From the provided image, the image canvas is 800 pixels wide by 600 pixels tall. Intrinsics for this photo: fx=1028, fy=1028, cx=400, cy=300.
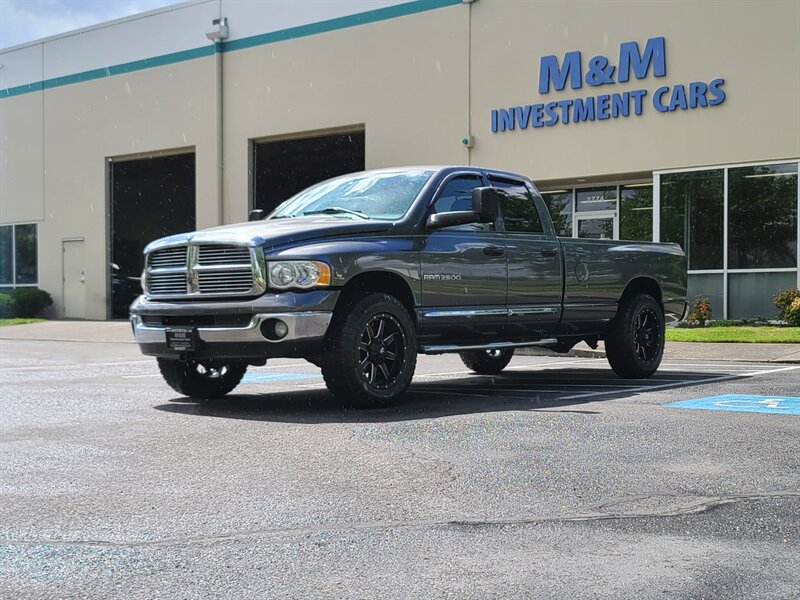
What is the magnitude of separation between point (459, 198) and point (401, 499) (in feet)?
16.8

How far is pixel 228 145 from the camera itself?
3077 centimetres

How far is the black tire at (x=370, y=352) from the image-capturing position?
8203mm

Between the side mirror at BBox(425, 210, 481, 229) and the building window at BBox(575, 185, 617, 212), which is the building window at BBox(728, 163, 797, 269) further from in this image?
the side mirror at BBox(425, 210, 481, 229)

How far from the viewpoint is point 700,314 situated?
2098 centimetres

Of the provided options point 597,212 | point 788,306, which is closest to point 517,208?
point 788,306

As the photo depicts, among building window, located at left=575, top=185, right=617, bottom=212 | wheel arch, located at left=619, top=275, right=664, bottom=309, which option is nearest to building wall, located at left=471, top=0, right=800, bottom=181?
building window, located at left=575, top=185, right=617, bottom=212

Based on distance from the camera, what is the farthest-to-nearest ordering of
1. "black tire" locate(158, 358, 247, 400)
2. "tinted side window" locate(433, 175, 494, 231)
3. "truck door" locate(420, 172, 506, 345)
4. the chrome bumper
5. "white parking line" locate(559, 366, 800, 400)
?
"white parking line" locate(559, 366, 800, 400) → "tinted side window" locate(433, 175, 494, 231) → "black tire" locate(158, 358, 247, 400) → "truck door" locate(420, 172, 506, 345) → the chrome bumper

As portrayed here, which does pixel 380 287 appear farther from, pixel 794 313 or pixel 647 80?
pixel 647 80

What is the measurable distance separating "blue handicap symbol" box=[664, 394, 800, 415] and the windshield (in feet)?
9.75

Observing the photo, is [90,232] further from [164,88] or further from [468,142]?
[468,142]

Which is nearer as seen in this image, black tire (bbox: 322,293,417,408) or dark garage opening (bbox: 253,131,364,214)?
black tire (bbox: 322,293,417,408)

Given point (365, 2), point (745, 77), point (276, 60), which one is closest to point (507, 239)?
point (745, 77)

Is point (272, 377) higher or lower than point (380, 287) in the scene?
lower

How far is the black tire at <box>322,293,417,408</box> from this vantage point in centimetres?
820
